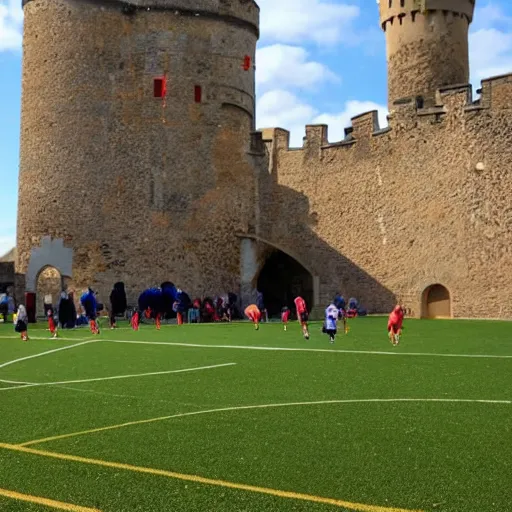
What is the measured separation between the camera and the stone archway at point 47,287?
27484mm

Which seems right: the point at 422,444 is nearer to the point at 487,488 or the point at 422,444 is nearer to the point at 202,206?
the point at 487,488

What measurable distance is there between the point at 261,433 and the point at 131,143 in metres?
21.9

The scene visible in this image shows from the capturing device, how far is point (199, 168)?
27859 mm

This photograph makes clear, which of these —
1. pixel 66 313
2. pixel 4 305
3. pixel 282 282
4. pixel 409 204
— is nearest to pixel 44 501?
pixel 66 313

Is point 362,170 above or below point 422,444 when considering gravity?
above

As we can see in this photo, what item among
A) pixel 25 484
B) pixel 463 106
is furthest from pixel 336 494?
pixel 463 106

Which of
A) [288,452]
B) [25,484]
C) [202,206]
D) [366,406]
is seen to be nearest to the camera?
[25,484]

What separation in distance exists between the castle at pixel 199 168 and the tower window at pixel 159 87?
0.16ft

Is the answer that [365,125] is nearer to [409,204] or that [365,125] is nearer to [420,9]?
[409,204]

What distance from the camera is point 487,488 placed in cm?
489

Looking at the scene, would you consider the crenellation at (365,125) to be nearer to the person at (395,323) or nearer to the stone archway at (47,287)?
the stone archway at (47,287)

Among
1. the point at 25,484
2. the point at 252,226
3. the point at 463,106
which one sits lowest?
the point at 25,484

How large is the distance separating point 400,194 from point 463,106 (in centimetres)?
326

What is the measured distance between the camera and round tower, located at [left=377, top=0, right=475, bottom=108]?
2909 cm
